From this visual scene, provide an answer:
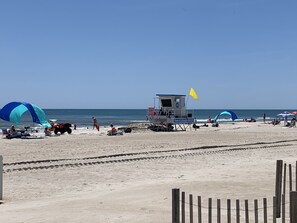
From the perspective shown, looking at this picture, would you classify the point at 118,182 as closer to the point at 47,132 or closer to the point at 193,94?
the point at 47,132

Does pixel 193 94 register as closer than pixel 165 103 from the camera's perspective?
No

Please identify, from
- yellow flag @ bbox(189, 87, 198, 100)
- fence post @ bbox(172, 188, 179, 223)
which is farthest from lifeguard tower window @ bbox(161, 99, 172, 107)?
fence post @ bbox(172, 188, 179, 223)

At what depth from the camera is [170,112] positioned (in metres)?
44.5

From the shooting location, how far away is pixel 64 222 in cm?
769

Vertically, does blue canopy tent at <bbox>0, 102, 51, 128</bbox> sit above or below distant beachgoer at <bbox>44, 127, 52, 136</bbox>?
above

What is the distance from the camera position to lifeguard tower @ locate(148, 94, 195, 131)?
44000 millimetres

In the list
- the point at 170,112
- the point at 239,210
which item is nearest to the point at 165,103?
the point at 170,112

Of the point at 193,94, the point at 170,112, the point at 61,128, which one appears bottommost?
the point at 61,128

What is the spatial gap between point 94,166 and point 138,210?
775 centimetres

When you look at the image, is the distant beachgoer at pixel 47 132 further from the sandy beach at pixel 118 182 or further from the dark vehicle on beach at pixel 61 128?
the sandy beach at pixel 118 182

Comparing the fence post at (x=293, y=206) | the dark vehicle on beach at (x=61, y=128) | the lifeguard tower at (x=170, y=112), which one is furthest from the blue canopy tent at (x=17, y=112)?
the fence post at (x=293, y=206)

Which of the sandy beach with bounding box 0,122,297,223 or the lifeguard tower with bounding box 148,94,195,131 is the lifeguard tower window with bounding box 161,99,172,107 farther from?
the sandy beach with bounding box 0,122,297,223

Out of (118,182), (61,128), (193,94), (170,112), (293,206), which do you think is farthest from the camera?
(193,94)

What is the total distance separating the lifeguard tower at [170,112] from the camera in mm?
44000
